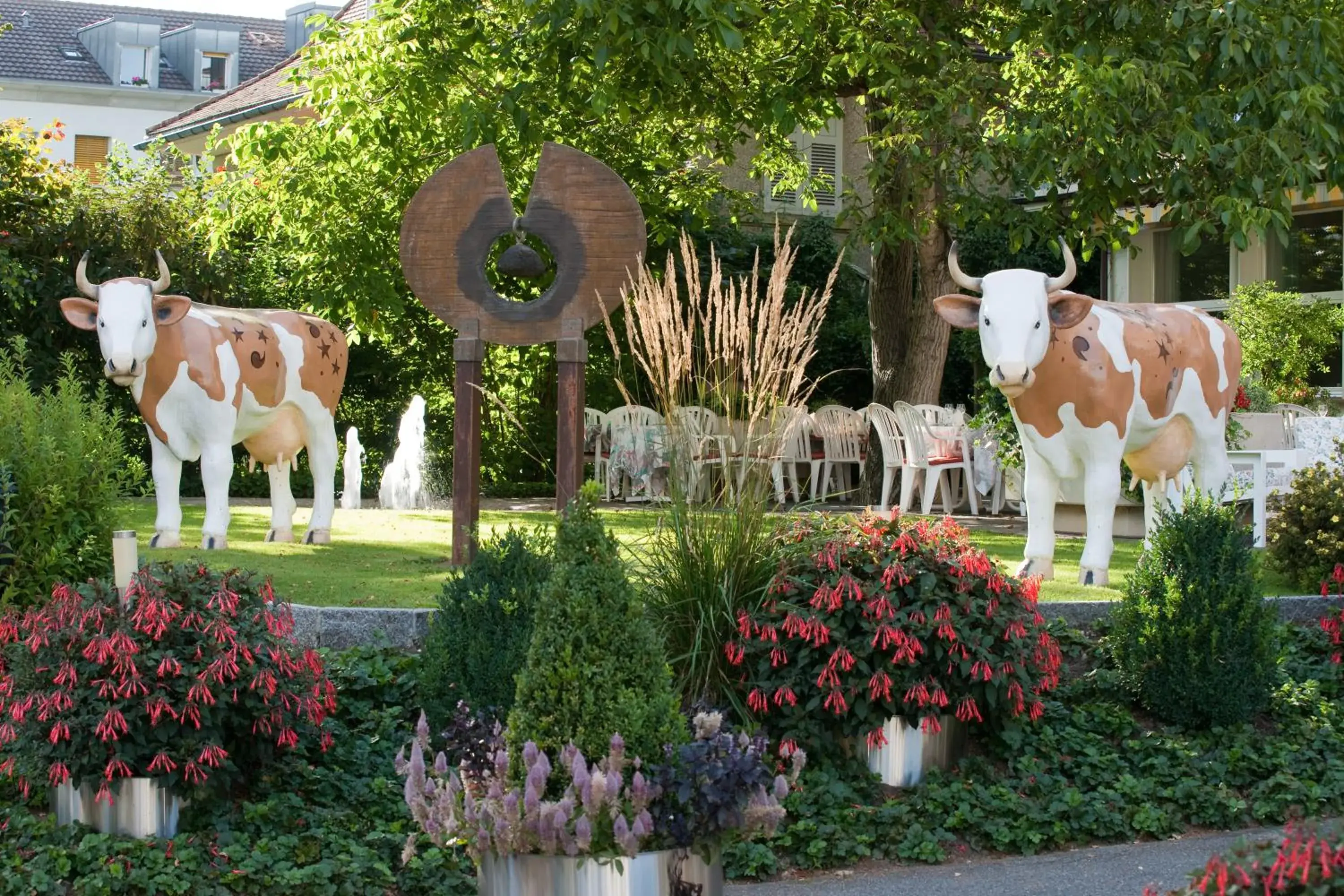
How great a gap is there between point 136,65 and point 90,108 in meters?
2.02

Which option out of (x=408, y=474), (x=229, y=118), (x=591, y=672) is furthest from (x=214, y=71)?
(x=591, y=672)

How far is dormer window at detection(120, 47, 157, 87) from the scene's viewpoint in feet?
146

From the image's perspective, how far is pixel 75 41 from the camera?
150 ft

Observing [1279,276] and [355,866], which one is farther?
[1279,276]

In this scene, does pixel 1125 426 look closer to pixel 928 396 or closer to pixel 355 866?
pixel 355 866

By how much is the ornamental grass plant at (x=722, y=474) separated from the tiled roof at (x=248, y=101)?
16.3 metres

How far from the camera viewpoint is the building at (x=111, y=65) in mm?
42938

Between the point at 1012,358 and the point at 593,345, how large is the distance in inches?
444

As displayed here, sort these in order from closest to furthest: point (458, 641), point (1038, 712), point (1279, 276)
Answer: point (458, 641) → point (1038, 712) → point (1279, 276)

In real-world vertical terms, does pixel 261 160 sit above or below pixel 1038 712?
above

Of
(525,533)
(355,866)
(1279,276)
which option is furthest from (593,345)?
(355,866)

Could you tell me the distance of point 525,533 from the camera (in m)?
6.34

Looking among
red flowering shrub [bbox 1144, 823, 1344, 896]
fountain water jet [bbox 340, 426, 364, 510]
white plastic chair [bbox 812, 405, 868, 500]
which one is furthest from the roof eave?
red flowering shrub [bbox 1144, 823, 1344, 896]

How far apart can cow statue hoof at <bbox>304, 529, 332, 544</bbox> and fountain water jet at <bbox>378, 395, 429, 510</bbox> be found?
4993 mm
